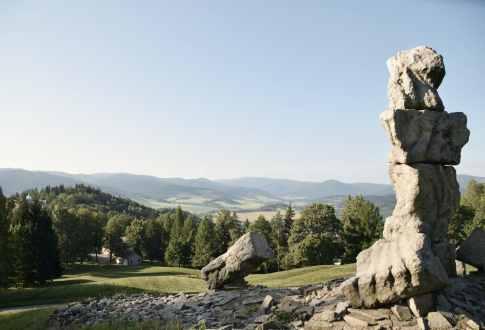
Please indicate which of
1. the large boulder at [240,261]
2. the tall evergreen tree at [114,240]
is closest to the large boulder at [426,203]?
the large boulder at [240,261]

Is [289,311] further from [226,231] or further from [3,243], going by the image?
[226,231]

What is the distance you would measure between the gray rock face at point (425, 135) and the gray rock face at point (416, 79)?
0.67 m

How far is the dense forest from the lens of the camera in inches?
2249

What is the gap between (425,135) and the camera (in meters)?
18.5

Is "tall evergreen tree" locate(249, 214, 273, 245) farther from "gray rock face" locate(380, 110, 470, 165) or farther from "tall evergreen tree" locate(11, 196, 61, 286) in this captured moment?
"gray rock face" locate(380, 110, 470, 165)

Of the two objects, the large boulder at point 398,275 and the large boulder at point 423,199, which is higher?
the large boulder at point 423,199

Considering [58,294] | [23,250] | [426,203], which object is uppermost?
[426,203]

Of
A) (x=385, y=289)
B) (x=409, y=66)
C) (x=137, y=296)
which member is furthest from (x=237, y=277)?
(x=409, y=66)

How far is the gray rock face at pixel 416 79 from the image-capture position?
62.3ft

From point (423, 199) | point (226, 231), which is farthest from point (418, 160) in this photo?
point (226, 231)

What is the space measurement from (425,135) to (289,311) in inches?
394

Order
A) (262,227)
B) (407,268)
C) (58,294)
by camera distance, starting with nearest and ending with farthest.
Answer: (407,268), (58,294), (262,227)

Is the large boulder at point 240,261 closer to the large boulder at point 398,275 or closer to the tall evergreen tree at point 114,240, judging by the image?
the large boulder at point 398,275

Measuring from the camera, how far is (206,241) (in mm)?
82312
